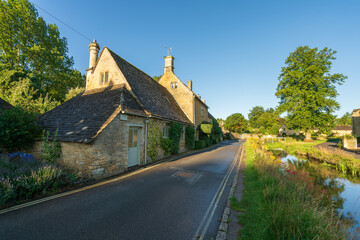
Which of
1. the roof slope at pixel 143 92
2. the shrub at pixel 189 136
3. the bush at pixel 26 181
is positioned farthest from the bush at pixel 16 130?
the shrub at pixel 189 136

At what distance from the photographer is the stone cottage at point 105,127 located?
6840 millimetres

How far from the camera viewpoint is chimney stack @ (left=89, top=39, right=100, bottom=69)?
1462 cm

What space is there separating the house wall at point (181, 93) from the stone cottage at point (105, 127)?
6700mm

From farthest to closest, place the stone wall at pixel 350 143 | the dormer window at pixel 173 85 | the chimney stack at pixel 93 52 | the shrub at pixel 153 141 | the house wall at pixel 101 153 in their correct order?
the dormer window at pixel 173 85 < the stone wall at pixel 350 143 < the chimney stack at pixel 93 52 < the shrub at pixel 153 141 < the house wall at pixel 101 153

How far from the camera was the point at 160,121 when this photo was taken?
39.5ft

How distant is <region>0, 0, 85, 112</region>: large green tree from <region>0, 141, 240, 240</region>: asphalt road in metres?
20.8

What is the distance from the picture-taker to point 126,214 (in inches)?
160

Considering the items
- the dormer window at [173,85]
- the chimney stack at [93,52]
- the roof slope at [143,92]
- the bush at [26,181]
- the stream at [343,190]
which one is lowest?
the stream at [343,190]

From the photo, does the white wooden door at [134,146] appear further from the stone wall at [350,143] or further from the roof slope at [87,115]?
the stone wall at [350,143]

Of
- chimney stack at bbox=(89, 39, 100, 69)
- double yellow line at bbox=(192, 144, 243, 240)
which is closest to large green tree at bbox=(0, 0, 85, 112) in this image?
chimney stack at bbox=(89, 39, 100, 69)

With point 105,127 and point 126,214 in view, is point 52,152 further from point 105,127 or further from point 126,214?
point 126,214

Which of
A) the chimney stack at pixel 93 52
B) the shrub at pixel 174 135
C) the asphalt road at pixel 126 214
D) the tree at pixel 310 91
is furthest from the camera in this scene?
the tree at pixel 310 91

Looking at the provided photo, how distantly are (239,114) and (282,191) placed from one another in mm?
68149

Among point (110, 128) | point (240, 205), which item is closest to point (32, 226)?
point (110, 128)
